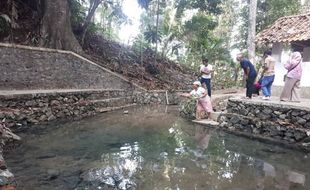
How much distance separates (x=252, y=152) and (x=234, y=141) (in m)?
1.15

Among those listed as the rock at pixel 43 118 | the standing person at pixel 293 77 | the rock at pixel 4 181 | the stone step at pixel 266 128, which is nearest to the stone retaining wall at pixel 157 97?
the rock at pixel 43 118

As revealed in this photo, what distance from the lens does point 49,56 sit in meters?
12.8

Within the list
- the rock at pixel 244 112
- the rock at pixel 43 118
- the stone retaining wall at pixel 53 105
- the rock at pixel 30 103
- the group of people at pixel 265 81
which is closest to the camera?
the group of people at pixel 265 81

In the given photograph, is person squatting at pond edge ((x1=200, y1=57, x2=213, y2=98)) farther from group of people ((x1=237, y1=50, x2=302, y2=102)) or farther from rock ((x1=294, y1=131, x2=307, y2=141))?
rock ((x1=294, y1=131, x2=307, y2=141))

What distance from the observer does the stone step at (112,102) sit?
1391cm

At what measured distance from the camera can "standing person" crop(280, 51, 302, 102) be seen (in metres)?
9.62

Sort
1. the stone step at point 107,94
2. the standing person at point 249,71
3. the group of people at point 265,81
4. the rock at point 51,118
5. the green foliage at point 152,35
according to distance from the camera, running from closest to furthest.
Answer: the group of people at point 265,81 → the standing person at point 249,71 → the rock at point 51,118 → the stone step at point 107,94 → the green foliage at point 152,35

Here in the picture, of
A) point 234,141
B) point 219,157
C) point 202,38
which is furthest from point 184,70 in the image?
point 219,157

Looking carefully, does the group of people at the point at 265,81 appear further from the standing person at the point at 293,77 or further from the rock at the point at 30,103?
the rock at the point at 30,103

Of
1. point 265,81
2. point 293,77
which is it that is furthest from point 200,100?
point 293,77

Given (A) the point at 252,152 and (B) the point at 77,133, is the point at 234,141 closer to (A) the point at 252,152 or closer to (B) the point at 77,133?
(A) the point at 252,152

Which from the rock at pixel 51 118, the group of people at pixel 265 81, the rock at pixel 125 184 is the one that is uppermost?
the group of people at pixel 265 81

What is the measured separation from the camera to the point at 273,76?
1062 centimetres

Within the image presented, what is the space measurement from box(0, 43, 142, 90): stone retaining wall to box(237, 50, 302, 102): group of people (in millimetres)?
7143
